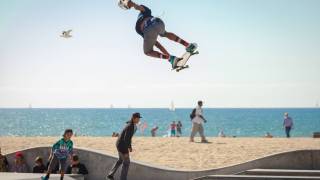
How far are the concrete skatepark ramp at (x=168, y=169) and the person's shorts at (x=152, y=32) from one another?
4710mm

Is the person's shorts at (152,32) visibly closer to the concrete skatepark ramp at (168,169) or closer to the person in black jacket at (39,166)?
the concrete skatepark ramp at (168,169)

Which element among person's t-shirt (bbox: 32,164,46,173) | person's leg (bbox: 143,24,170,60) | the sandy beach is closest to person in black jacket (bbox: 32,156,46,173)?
person's t-shirt (bbox: 32,164,46,173)

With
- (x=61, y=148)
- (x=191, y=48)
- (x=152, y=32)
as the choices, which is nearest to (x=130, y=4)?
(x=152, y=32)

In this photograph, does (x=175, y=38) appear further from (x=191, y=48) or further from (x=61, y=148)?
(x=61, y=148)

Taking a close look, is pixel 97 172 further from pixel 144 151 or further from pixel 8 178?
pixel 144 151

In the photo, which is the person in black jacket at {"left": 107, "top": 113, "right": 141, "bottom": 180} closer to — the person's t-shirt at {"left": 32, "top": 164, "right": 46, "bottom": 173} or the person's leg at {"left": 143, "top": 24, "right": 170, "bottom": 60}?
the person's leg at {"left": 143, "top": 24, "right": 170, "bottom": 60}

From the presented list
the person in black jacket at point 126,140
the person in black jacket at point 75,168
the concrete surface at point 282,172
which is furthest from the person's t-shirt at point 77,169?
the concrete surface at point 282,172

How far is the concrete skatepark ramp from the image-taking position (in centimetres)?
1364

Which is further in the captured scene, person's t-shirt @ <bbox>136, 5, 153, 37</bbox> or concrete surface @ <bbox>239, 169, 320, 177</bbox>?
concrete surface @ <bbox>239, 169, 320, 177</bbox>

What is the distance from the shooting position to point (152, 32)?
33.7ft

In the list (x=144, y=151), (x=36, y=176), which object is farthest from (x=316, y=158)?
(x=144, y=151)

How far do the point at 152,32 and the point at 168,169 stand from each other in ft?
16.6

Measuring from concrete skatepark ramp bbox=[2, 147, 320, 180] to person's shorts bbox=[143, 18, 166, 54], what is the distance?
4.71m

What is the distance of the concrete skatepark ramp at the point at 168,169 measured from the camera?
13.6 m
